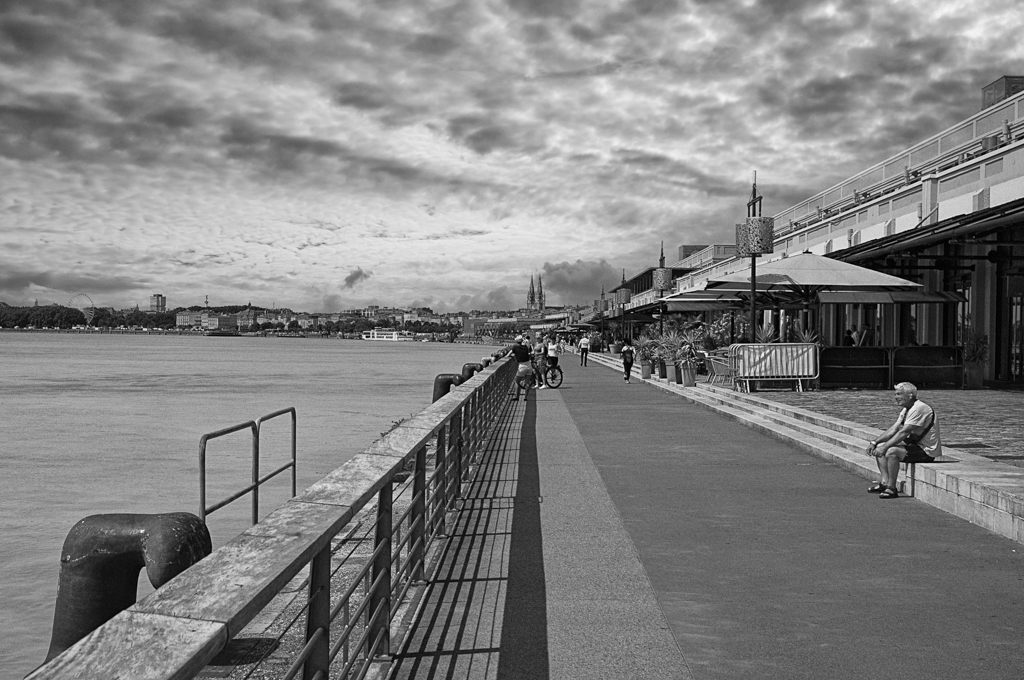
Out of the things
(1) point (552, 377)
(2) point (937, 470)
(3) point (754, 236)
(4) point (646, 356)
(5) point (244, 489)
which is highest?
(3) point (754, 236)

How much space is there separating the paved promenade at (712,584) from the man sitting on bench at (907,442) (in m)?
0.32

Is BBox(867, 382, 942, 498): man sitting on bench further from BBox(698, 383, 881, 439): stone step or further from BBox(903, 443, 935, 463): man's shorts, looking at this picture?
BBox(698, 383, 881, 439): stone step

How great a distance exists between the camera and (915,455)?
8430mm

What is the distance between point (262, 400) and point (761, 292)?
1047 inches

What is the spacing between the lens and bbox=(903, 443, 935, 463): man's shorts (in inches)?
330

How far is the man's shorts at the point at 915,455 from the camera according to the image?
330 inches

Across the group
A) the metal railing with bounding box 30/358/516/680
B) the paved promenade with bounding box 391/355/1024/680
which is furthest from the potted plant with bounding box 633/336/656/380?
the metal railing with bounding box 30/358/516/680

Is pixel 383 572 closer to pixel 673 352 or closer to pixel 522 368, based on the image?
pixel 522 368

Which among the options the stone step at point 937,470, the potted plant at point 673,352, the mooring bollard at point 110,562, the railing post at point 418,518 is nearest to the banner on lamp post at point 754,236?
the potted plant at point 673,352

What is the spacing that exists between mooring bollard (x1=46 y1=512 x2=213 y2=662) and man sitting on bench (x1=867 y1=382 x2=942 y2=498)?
20.9 feet

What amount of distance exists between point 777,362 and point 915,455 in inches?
450

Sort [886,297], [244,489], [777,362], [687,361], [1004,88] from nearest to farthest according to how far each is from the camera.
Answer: [244,489], [777,362], [886,297], [687,361], [1004,88]

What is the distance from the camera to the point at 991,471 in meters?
8.03

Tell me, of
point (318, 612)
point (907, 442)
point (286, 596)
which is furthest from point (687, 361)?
point (318, 612)
